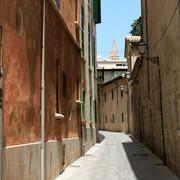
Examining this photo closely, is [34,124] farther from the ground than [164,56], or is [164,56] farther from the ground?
[164,56]

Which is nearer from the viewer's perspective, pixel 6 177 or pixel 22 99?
pixel 6 177

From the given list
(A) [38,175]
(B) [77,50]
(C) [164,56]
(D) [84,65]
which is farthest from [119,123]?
(A) [38,175]

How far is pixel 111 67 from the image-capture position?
56.8 m

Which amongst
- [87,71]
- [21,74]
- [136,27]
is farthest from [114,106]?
[21,74]

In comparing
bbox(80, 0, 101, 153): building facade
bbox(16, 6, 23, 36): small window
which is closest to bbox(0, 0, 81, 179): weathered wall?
bbox(16, 6, 23, 36): small window

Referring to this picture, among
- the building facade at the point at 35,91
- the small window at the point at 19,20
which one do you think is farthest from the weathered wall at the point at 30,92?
the small window at the point at 19,20

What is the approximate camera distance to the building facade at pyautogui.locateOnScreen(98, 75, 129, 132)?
38.1m

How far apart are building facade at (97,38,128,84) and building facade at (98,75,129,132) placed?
9.31ft

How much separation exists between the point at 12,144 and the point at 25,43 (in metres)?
2.25

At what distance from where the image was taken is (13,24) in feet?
20.0

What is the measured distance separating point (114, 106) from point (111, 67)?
1649cm

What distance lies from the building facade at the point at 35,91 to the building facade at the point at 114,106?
26.0 m

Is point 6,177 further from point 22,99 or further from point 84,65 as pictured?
point 84,65

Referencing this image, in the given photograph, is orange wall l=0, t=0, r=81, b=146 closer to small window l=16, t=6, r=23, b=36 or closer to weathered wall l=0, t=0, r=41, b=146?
weathered wall l=0, t=0, r=41, b=146
